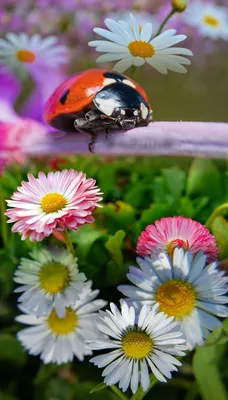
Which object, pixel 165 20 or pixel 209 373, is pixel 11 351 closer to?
pixel 209 373

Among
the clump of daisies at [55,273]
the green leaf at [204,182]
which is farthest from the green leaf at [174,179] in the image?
the clump of daisies at [55,273]

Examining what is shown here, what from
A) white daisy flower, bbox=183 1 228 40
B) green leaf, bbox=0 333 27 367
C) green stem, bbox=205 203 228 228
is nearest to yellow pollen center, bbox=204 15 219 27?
white daisy flower, bbox=183 1 228 40

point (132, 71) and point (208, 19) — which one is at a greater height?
point (208, 19)

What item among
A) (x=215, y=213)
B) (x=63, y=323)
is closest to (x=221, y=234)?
(x=215, y=213)

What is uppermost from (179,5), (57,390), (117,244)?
(179,5)

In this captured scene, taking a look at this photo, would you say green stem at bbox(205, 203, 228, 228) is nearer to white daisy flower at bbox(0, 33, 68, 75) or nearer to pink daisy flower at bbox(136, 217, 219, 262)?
pink daisy flower at bbox(136, 217, 219, 262)

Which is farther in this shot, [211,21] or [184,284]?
[211,21]

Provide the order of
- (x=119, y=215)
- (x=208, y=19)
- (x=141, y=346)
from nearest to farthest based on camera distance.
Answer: (x=141, y=346) → (x=119, y=215) → (x=208, y=19)

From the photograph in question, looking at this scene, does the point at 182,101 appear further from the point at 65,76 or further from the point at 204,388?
the point at 204,388
